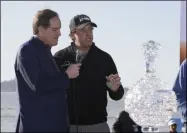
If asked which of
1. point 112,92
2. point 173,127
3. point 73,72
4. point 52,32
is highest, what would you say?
point 52,32

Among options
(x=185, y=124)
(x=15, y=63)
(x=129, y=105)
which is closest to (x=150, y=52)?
(x=129, y=105)

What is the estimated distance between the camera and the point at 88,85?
2.79m

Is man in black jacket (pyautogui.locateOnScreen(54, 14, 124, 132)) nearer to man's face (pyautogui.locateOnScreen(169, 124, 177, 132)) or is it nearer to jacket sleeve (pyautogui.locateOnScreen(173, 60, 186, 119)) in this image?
jacket sleeve (pyautogui.locateOnScreen(173, 60, 186, 119))

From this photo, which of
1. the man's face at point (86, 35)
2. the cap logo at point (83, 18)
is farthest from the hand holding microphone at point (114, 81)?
the cap logo at point (83, 18)

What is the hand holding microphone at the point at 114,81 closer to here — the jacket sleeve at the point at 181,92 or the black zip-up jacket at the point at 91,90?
the black zip-up jacket at the point at 91,90

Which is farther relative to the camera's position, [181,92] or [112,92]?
[112,92]

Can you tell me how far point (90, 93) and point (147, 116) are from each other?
0.54m

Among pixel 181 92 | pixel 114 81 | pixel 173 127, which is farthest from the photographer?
pixel 173 127

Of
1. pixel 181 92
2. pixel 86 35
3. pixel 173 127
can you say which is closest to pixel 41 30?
pixel 86 35

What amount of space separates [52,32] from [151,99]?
0.55 m

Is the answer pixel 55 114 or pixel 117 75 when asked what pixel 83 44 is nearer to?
pixel 117 75

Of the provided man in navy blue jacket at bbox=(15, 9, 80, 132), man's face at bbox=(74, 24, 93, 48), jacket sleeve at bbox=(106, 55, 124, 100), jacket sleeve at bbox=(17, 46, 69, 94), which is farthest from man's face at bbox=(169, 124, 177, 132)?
jacket sleeve at bbox=(17, 46, 69, 94)

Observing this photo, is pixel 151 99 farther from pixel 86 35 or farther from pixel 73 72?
pixel 86 35

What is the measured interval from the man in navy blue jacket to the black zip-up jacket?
326 mm
